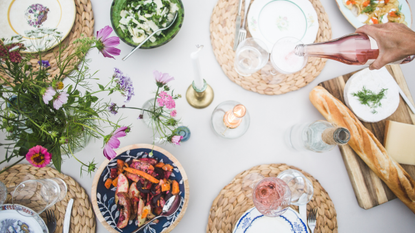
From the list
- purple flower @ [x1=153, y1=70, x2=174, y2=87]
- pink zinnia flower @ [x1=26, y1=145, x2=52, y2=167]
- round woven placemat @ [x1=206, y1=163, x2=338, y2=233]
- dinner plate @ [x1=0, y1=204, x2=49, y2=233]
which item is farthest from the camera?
round woven placemat @ [x1=206, y1=163, x2=338, y2=233]

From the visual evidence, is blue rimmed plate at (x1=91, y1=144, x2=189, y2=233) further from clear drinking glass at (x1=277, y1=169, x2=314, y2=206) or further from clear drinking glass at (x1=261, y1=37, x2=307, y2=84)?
clear drinking glass at (x1=261, y1=37, x2=307, y2=84)

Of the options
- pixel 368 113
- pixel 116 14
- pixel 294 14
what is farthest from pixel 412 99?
pixel 116 14

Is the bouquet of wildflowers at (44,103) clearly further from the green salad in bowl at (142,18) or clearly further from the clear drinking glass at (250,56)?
the clear drinking glass at (250,56)

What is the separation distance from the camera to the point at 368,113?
0.79 meters

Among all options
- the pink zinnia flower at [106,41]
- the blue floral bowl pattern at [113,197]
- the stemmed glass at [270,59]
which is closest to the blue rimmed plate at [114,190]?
the blue floral bowl pattern at [113,197]

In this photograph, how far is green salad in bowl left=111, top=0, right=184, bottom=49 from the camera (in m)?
0.73

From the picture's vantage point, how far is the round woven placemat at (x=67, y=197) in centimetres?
73

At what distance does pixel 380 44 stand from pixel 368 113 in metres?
0.29

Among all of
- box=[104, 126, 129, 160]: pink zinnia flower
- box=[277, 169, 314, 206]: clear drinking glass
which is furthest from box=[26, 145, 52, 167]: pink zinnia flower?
box=[277, 169, 314, 206]: clear drinking glass

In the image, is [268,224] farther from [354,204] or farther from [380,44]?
[380,44]

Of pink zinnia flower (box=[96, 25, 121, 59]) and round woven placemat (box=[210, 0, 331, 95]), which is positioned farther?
round woven placemat (box=[210, 0, 331, 95])

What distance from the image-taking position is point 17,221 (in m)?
0.65

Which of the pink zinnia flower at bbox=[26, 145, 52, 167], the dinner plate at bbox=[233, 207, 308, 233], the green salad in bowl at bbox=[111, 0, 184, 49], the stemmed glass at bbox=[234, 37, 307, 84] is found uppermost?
the green salad in bowl at bbox=[111, 0, 184, 49]

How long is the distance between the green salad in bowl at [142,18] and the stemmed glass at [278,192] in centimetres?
59
